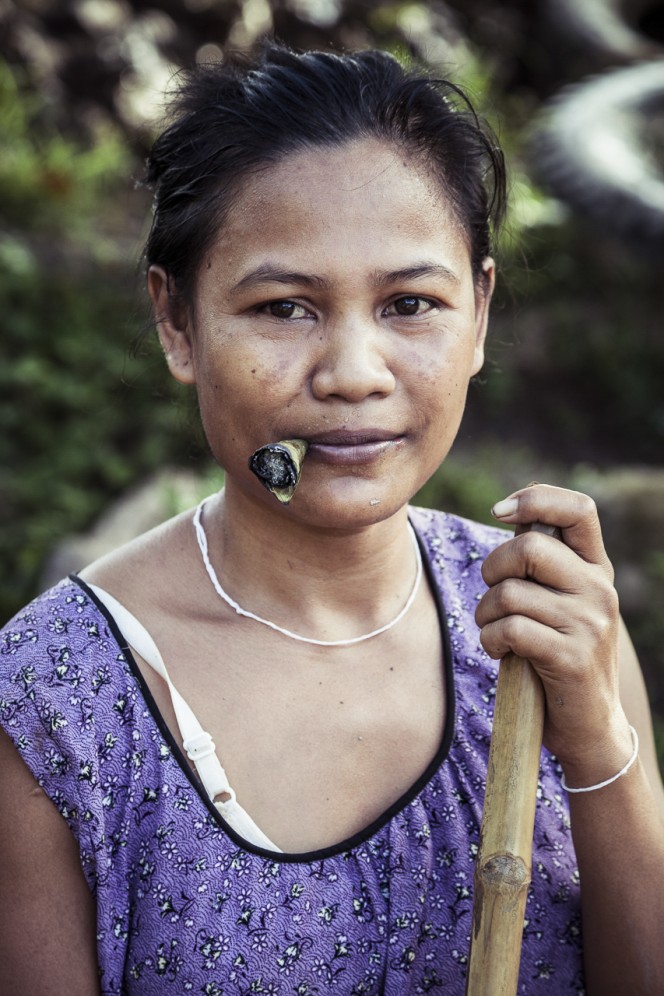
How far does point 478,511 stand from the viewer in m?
4.43

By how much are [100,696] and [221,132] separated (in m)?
1.00

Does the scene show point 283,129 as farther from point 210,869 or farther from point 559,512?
point 210,869

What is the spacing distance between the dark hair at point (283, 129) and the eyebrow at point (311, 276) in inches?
5.0

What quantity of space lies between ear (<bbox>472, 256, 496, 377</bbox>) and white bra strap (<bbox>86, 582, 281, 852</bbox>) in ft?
2.63

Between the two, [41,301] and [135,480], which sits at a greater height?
[41,301]

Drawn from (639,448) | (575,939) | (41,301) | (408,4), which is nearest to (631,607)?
(639,448)

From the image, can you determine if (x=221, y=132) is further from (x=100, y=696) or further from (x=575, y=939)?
(x=575, y=939)

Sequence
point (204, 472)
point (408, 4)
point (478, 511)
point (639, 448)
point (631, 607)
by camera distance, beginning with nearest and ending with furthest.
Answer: point (631, 607) < point (478, 511) < point (204, 472) < point (639, 448) < point (408, 4)

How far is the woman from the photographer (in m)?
Result: 1.69

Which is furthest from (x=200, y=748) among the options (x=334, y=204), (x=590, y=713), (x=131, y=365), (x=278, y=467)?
(x=131, y=365)

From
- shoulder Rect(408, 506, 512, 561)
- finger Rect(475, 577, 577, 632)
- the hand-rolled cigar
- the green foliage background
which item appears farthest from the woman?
the green foliage background

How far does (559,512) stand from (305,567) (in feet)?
1.77

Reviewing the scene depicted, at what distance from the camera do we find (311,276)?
167 cm

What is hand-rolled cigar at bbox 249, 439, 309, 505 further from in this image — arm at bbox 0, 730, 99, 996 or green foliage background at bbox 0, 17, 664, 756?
green foliage background at bbox 0, 17, 664, 756
